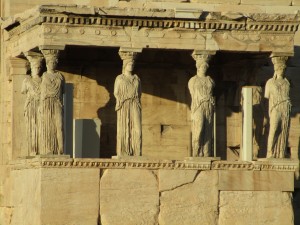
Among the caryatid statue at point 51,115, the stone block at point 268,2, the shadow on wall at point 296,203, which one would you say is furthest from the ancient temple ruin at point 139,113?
the shadow on wall at point 296,203

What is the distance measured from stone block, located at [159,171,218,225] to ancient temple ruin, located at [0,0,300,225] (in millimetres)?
15

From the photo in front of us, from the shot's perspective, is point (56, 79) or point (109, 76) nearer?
point (56, 79)

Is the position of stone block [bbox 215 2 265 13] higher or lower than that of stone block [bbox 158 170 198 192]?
higher

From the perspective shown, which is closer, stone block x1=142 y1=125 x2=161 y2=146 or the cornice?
the cornice

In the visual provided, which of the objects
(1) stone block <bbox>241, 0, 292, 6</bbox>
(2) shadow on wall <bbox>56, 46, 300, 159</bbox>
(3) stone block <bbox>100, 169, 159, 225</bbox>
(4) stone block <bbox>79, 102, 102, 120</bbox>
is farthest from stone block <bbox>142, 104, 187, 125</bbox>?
(3) stone block <bbox>100, 169, 159, 225</bbox>

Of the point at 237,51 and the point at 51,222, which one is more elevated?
the point at 237,51

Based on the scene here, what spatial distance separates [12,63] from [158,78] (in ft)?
8.20

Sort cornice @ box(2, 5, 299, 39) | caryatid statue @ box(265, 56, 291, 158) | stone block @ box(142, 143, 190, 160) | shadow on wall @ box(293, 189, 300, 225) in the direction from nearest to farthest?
cornice @ box(2, 5, 299, 39), caryatid statue @ box(265, 56, 291, 158), stone block @ box(142, 143, 190, 160), shadow on wall @ box(293, 189, 300, 225)

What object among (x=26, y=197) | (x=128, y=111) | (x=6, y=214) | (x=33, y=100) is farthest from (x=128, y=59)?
(x=6, y=214)

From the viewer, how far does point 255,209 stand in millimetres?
28328

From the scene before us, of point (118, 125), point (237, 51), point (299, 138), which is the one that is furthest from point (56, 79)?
point (299, 138)

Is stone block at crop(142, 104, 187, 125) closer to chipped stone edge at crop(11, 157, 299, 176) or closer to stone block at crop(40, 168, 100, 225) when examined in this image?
chipped stone edge at crop(11, 157, 299, 176)

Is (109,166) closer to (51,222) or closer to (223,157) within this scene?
(51,222)

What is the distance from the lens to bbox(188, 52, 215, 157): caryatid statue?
28156 mm
